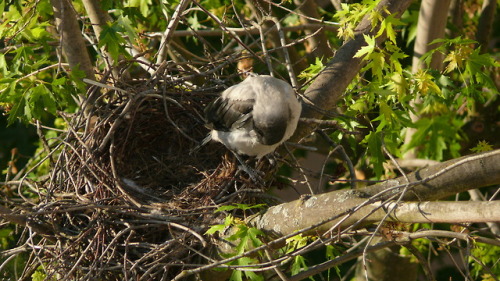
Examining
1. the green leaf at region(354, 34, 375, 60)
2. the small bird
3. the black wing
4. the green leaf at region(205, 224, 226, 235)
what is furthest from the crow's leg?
the green leaf at region(354, 34, 375, 60)

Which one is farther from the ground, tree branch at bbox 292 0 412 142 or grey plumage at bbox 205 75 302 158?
tree branch at bbox 292 0 412 142

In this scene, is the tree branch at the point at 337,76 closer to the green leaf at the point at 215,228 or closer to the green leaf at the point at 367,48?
the green leaf at the point at 367,48

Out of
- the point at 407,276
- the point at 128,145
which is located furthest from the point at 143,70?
the point at 407,276

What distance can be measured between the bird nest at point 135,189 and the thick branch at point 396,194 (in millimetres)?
504

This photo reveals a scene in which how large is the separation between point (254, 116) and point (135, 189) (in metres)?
0.89

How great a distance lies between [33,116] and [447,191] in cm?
246

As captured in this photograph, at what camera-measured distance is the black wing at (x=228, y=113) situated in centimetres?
437

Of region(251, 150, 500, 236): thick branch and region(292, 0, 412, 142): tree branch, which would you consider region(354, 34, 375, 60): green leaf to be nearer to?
region(292, 0, 412, 142): tree branch

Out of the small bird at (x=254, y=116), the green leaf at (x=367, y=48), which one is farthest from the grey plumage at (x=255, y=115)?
the green leaf at (x=367, y=48)

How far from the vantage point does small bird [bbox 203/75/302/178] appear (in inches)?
159

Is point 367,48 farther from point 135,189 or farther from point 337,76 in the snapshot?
point 135,189

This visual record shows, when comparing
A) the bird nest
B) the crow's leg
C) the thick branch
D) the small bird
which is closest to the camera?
the thick branch

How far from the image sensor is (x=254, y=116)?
4.33 metres

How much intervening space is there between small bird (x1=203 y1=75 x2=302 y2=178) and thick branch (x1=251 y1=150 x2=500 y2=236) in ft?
2.87
